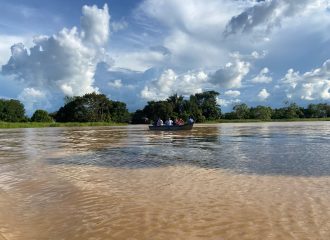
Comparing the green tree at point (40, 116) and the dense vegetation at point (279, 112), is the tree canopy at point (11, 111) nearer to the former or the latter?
the green tree at point (40, 116)

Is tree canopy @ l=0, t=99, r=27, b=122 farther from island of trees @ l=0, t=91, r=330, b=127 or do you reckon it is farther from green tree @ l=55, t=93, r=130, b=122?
green tree @ l=55, t=93, r=130, b=122

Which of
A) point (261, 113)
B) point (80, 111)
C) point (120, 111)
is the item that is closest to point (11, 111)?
point (80, 111)

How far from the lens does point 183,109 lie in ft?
376

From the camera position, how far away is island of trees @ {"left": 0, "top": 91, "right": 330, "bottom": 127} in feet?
346

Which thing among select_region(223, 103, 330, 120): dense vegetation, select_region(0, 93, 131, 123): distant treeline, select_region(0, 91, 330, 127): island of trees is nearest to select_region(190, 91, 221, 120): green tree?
select_region(0, 91, 330, 127): island of trees

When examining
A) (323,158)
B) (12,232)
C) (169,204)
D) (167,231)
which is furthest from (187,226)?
(323,158)

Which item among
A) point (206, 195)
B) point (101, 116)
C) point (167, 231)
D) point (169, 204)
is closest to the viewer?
point (167, 231)

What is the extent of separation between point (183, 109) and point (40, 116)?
141ft

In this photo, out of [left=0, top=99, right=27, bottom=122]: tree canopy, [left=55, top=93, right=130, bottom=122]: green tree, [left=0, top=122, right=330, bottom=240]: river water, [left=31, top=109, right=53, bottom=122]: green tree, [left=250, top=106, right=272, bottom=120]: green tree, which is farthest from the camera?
[left=250, top=106, right=272, bottom=120]: green tree

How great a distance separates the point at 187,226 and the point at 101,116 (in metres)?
99.6

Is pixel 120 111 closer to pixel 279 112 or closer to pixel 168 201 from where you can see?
pixel 279 112

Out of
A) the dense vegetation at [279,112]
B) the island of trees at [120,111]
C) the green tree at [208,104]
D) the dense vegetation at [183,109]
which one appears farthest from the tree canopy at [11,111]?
the dense vegetation at [279,112]

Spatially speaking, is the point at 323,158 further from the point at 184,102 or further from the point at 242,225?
the point at 184,102

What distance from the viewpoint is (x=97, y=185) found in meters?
11.3
